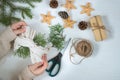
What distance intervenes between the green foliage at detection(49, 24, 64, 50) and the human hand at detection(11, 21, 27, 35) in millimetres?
129

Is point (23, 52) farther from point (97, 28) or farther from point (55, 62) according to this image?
point (97, 28)

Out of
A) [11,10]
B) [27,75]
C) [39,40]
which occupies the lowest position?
[27,75]

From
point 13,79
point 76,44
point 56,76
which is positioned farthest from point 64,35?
point 13,79

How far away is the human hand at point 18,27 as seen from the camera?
100cm

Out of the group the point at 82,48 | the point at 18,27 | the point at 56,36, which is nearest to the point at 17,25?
→ the point at 18,27

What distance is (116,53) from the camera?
1188mm

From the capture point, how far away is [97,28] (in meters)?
1.13

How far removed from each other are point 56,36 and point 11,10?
0.67ft

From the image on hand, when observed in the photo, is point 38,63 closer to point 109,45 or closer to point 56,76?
point 56,76

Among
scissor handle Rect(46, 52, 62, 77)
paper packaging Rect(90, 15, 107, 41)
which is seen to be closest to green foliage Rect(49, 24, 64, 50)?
scissor handle Rect(46, 52, 62, 77)

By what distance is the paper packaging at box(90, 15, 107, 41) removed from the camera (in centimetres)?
113

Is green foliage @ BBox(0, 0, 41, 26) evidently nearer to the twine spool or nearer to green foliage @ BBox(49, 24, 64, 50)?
green foliage @ BBox(49, 24, 64, 50)

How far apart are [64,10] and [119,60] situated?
1.06 ft

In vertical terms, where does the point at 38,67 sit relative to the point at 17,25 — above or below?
below
